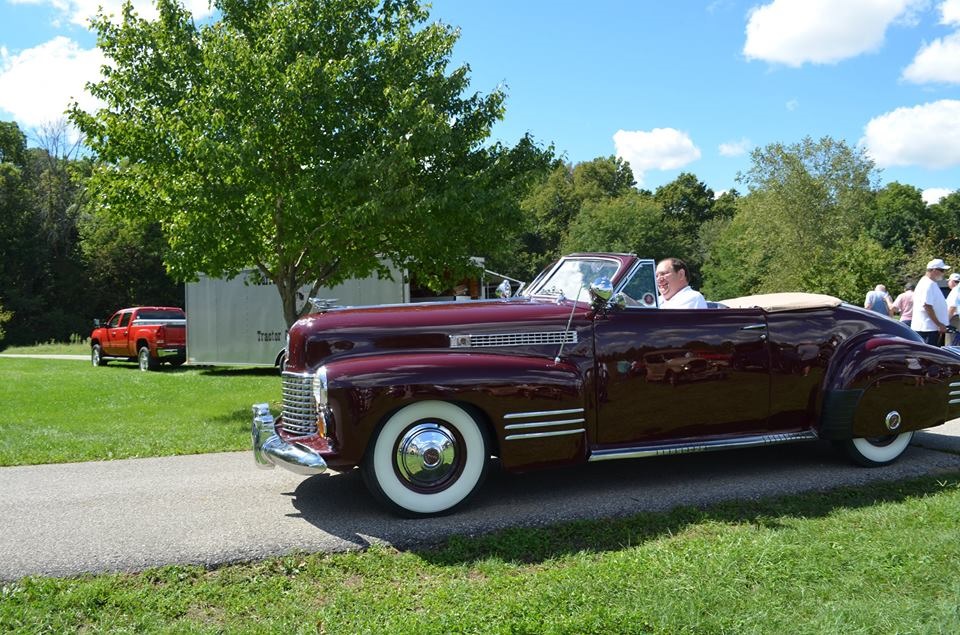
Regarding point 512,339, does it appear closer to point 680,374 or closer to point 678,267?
point 680,374

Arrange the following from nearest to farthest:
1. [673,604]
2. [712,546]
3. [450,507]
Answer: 1. [673,604]
2. [712,546]
3. [450,507]

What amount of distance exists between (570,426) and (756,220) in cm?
4703

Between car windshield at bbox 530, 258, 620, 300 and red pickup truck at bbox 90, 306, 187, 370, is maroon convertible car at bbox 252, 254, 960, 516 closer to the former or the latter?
car windshield at bbox 530, 258, 620, 300

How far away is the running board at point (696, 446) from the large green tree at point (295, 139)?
732 centimetres

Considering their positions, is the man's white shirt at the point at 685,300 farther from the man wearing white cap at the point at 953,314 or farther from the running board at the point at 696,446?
the man wearing white cap at the point at 953,314

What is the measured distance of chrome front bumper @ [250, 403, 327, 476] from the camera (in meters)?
4.51

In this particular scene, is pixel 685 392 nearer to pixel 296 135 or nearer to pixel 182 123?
pixel 296 135

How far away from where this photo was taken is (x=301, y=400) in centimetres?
494

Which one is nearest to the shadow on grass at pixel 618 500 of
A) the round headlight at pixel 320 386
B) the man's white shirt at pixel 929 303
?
the round headlight at pixel 320 386

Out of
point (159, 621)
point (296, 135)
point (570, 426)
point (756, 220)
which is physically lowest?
point (159, 621)

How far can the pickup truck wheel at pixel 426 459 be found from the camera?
15.2 ft

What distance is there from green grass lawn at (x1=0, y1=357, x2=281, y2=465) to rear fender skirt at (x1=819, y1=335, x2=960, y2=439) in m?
5.39

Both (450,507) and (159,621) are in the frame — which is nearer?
(159,621)

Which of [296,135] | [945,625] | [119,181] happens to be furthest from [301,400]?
[119,181]
